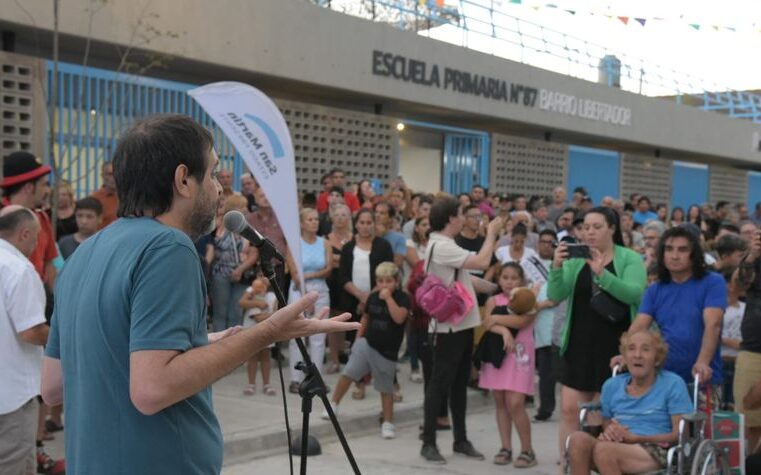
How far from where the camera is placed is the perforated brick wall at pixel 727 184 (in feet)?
96.2

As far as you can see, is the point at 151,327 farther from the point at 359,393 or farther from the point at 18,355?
the point at 359,393

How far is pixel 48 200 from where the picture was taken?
31.3 feet

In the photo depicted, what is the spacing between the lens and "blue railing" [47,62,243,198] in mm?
12234

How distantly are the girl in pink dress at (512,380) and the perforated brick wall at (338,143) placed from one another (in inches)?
333

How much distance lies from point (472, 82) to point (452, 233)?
11.4 m

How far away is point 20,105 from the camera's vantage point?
11805 mm

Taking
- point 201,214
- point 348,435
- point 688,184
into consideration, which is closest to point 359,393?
point 348,435

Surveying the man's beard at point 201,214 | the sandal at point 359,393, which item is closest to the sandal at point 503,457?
the sandal at point 359,393

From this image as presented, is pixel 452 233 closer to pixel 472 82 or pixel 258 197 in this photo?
pixel 258 197

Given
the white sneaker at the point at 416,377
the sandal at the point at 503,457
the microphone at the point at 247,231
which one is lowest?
the white sneaker at the point at 416,377

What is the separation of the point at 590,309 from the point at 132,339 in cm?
461

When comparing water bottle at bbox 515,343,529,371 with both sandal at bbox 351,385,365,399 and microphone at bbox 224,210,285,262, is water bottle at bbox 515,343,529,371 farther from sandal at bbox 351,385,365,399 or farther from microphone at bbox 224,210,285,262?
microphone at bbox 224,210,285,262

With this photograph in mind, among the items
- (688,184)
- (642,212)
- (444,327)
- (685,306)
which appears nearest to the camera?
(685,306)

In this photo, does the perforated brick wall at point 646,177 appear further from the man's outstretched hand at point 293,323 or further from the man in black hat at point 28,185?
the man's outstretched hand at point 293,323
